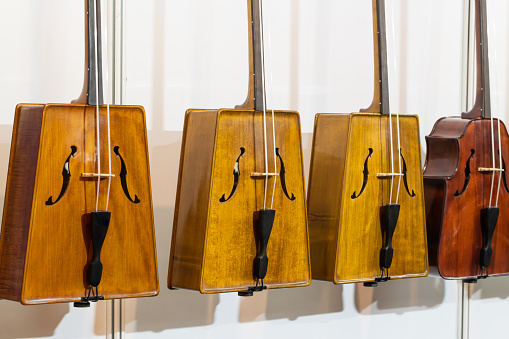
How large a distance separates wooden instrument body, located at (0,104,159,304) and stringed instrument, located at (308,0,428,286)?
48cm

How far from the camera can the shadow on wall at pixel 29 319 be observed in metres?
1.70

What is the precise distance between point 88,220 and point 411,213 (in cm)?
83

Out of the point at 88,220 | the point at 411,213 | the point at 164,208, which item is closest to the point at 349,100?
the point at 411,213

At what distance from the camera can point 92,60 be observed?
5.17 ft

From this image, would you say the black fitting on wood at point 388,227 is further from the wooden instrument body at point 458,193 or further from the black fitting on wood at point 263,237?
the black fitting on wood at point 263,237

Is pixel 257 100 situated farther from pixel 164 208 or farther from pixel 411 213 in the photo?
pixel 411 213

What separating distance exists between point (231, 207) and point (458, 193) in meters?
0.66

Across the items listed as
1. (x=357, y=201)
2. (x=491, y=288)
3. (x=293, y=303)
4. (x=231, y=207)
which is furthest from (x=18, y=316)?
(x=491, y=288)

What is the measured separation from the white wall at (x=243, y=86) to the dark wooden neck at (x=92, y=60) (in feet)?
0.68

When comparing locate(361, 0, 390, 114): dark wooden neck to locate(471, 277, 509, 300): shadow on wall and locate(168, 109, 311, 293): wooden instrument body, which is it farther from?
locate(471, 277, 509, 300): shadow on wall

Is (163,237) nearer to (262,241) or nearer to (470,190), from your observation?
(262,241)

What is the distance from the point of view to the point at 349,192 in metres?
1.82

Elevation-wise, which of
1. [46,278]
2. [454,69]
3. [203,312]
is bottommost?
[203,312]

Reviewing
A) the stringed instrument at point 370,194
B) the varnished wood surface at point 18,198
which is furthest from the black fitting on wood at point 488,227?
the varnished wood surface at point 18,198
